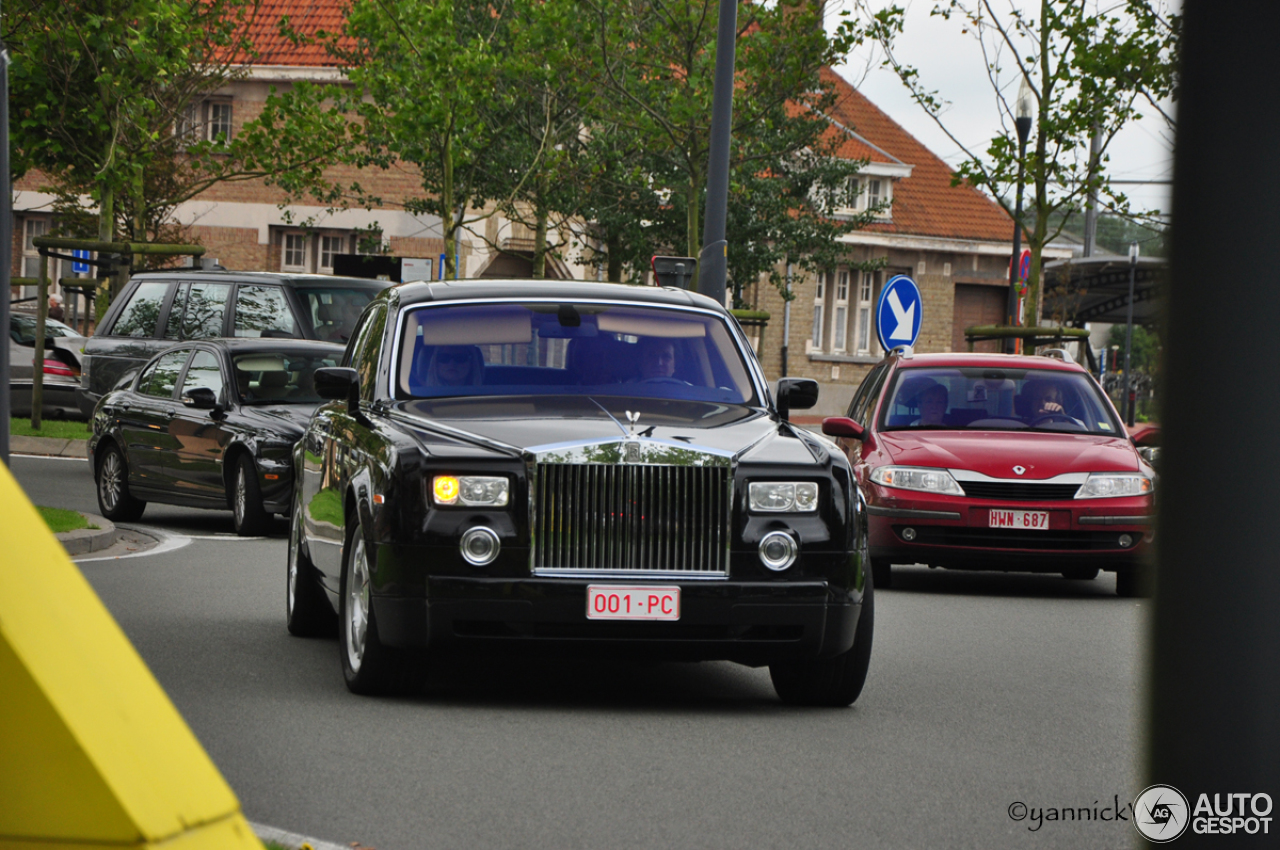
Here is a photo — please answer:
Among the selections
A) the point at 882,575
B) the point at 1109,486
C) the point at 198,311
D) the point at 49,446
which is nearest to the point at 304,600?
the point at 882,575

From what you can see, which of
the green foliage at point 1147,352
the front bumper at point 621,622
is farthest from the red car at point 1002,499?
the green foliage at point 1147,352

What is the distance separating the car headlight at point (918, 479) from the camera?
12594mm

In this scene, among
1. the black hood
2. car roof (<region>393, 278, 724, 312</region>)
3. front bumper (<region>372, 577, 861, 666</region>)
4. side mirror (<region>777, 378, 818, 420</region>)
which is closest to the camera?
front bumper (<region>372, 577, 861, 666</region>)

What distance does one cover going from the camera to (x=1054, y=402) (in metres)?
13.8

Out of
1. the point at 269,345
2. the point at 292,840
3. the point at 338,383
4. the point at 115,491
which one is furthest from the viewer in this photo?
the point at 115,491

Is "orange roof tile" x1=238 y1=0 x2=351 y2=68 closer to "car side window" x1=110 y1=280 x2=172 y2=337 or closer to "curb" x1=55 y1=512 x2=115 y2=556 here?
"car side window" x1=110 y1=280 x2=172 y2=337

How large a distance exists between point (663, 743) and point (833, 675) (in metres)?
1.19

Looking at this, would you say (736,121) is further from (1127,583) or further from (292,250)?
(292,250)

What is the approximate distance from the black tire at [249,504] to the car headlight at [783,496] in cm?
864

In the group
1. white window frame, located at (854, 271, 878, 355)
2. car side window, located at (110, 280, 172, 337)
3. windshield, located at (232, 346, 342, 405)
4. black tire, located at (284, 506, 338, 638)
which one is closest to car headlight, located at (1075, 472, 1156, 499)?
black tire, located at (284, 506, 338, 638)

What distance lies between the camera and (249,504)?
50.1ft

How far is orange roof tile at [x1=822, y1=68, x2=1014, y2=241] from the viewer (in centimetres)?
5472

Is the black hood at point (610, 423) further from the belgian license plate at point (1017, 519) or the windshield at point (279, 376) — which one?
the windshield at point (279, 376)

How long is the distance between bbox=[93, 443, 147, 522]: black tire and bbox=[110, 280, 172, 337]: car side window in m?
4.10
